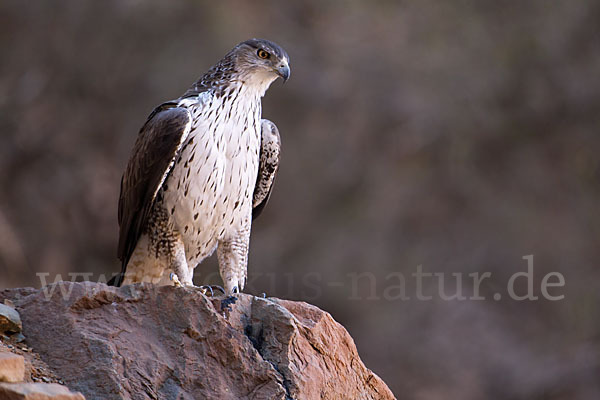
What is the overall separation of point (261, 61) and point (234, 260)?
132 centimetres

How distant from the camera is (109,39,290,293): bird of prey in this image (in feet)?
16.6

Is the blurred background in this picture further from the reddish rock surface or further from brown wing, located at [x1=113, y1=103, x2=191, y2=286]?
the reddish rock surface

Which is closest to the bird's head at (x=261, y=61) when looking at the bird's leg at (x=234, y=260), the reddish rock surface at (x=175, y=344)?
the bird's leg at (x=234, y=260)

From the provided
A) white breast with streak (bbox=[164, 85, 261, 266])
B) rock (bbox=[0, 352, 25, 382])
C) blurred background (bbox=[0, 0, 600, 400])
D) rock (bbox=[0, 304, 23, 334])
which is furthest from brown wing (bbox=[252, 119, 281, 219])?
blurred background (bbox=[0, 0, 600, 400])

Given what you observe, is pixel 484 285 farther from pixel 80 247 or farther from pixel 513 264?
pixel 80 247

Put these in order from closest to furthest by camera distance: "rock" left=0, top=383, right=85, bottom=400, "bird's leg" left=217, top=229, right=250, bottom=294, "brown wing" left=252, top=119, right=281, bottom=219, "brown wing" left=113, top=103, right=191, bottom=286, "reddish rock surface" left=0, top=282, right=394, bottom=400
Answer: "rock" left=0, top=383, right=85, bottom=400, "reddish rock surface" left=0, top=282, right=394, bottom=400, "brown wing" left=113, top=103, right=191, bottom=286, "bird's leg" left=217, top=229, right=250, bottom=294, "brown wing" left=252, top=119, right=281, bottom=219

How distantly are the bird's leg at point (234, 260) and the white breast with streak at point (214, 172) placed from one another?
61 mm

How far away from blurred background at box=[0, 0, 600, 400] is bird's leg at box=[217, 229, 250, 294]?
5.64 metres

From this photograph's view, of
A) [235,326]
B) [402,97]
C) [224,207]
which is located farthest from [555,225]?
[235,326]

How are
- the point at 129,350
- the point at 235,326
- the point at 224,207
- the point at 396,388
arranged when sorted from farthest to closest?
1. the point at 396,388
2. the point at 224,207
3. the point at 235,326
4. the point at 129,350

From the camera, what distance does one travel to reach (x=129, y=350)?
370 centimetres

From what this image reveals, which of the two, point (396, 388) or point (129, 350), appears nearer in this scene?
point (129, 350)

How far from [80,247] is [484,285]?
5.63 m

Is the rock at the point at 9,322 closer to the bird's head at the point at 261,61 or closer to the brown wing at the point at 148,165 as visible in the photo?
the brown wing at the point at 148,165
